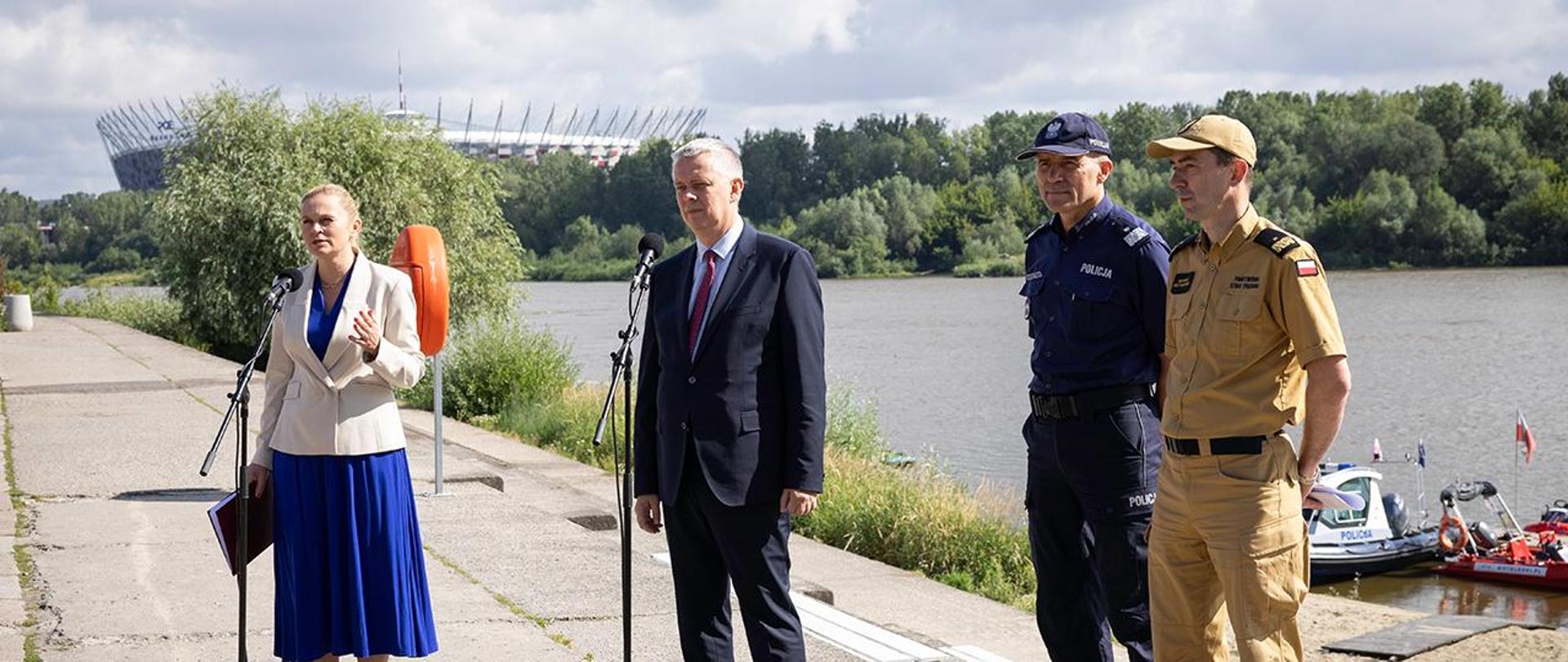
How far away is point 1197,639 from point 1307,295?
3.33 ft

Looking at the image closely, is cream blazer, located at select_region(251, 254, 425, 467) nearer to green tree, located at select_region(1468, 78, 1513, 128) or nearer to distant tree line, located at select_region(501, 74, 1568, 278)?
distant tree line, located at select_region(501, 74, 1568, 278)

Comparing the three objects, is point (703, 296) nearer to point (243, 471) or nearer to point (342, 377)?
point (342, 377)

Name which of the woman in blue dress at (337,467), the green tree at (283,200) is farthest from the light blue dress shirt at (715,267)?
the green tree at (283,200)

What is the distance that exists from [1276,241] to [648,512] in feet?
6.40

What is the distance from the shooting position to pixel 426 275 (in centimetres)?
910

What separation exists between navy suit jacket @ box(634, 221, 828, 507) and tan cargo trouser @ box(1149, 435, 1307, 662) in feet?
3.23

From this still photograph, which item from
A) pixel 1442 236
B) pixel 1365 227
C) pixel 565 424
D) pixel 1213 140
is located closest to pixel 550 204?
pixel 1365 227

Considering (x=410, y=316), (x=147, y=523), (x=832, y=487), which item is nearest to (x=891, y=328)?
(x=832, y=487)

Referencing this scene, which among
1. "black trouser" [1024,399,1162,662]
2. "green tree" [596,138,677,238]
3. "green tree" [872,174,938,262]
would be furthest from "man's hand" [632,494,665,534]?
"green tree" [596,138,677,238]

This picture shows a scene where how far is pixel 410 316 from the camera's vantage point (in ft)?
17.1

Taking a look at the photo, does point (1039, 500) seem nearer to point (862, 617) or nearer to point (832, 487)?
point (862, 617)

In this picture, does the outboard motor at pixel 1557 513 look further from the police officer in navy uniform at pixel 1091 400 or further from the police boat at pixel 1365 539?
the police officer in navy uniform at pixel 1091 400

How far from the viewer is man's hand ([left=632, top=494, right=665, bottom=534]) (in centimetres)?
473

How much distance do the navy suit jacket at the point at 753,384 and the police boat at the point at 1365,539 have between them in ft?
66.4
